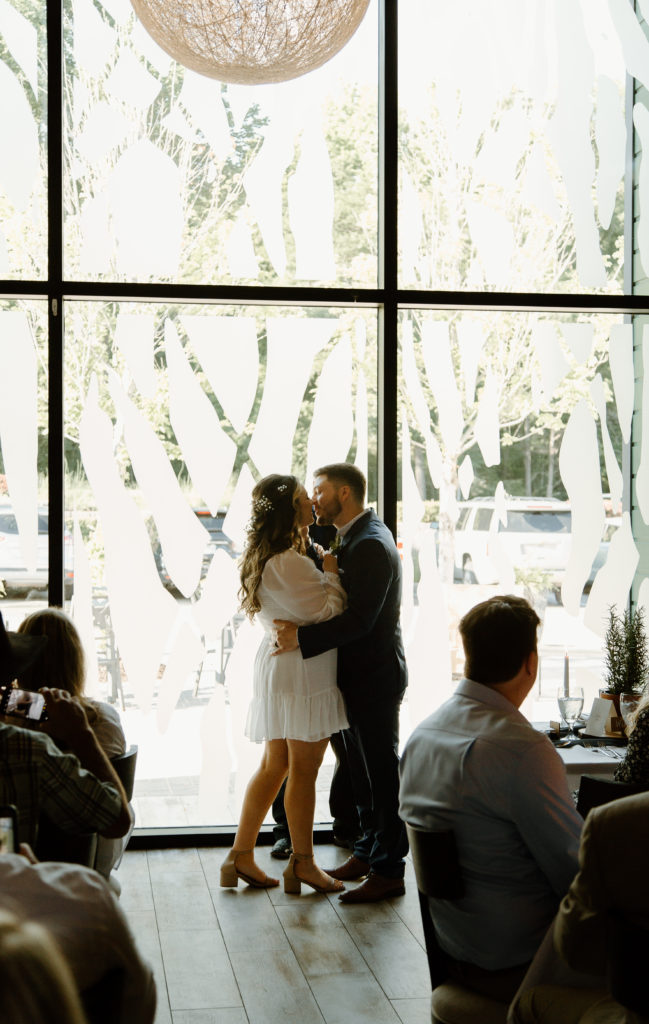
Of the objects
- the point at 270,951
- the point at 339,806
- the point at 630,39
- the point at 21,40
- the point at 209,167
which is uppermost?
the point at 630,39

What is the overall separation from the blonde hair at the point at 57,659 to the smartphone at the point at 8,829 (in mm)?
1046

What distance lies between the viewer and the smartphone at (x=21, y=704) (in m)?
2.66

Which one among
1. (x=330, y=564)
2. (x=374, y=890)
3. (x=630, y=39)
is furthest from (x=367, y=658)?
(x=630, y=39)

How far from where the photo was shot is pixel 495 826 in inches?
92.1

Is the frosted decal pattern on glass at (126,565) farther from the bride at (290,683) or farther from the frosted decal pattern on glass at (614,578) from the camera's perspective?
the frosted decal pattern on glass at (614,578)

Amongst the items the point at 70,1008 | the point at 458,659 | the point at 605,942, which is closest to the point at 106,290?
the point at 458,659

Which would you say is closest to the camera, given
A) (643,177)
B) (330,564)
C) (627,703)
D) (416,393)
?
(627,703)

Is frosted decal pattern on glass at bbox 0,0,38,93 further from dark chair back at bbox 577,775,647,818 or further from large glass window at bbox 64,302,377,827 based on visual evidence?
dark chair back at bbox 577,775,647,818

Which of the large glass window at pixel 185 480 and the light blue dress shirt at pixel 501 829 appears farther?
the large glass window at pixel 185 480

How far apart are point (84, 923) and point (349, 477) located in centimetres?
308

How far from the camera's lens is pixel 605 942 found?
2.10 metres

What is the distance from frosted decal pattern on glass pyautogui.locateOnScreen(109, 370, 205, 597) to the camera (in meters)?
4.82

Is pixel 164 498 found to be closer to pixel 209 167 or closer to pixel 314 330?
pixel 314 330

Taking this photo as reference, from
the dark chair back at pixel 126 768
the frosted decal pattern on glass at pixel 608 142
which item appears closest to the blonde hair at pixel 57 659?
the dark chair back at pixel 126 768
